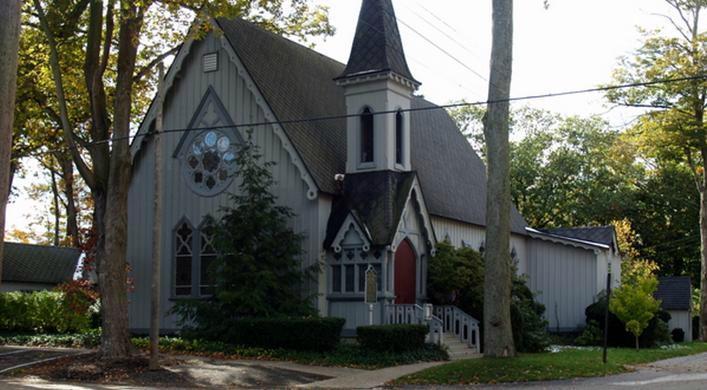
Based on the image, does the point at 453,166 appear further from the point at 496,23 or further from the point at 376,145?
the point at 496,23

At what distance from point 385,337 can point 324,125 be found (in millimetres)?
8591

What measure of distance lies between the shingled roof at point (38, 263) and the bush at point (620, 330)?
2735 cm

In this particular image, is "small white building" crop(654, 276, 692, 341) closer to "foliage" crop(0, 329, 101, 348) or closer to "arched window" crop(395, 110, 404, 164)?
"arched window" crop(395, 110, 404, 164)

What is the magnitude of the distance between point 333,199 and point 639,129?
1871 centimetres

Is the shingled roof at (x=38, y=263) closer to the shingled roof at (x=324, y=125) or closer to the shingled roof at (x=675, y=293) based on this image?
the shingled roof at (x=324, y=125)

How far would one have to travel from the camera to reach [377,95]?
2605cm

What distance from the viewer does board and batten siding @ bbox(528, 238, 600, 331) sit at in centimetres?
3534

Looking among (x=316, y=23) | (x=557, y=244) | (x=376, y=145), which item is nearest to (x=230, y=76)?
(x=376, y=145)

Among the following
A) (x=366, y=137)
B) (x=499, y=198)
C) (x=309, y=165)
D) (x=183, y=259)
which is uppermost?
(x=366, y=137)

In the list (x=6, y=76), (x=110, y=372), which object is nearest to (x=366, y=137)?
(x=110, y=372)

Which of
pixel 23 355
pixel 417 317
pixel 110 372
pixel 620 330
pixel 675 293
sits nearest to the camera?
pixel 110 372

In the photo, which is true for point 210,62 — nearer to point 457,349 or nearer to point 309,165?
point 309,165

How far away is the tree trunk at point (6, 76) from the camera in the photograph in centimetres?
1080

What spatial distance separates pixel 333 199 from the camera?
2584 centimetres
